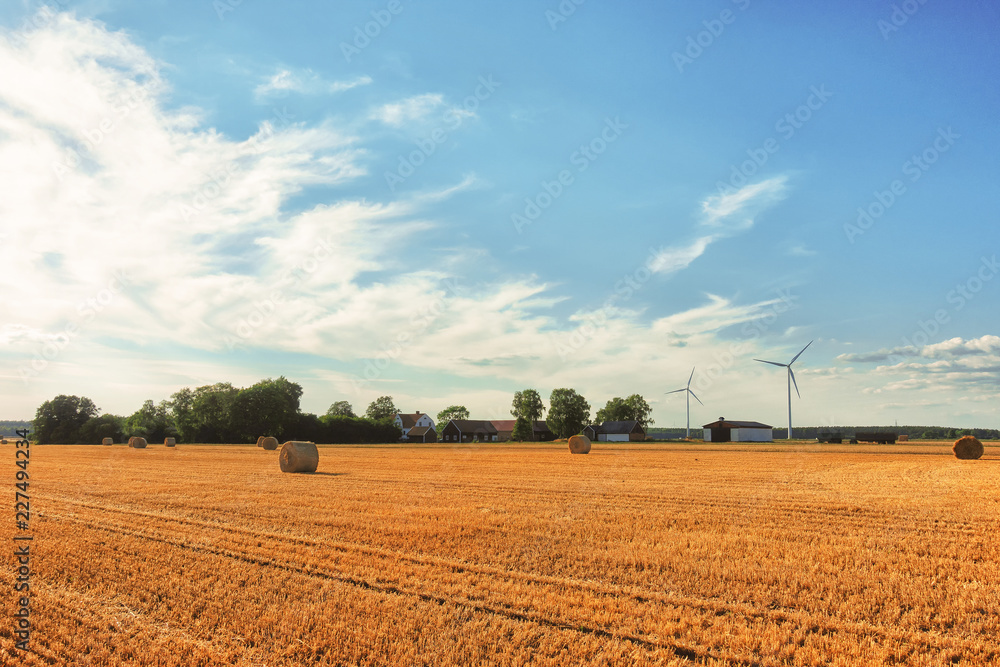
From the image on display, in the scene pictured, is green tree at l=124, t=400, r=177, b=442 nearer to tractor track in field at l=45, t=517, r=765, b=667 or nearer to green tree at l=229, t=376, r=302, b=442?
green tree at l=229, t=376, r=302, b=442

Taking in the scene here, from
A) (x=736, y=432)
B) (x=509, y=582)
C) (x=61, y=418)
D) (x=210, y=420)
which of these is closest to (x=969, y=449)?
(x=509, y=582)

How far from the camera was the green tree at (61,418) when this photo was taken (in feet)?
311

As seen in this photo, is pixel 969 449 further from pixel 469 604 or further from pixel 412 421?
pixel 412 421

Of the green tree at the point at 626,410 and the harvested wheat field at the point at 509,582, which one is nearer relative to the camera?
the harvested wheat field at the point at 509,582

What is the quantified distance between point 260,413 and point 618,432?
68.3 metres

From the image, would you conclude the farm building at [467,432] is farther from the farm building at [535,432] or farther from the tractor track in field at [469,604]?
the tractor track in field at [469,604]

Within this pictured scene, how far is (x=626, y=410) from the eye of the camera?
145875mm

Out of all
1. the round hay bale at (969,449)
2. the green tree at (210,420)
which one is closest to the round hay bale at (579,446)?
the round hay bale at (969,449)

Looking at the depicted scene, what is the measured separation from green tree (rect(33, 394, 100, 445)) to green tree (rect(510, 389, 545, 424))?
79.2 m

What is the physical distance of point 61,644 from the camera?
6.30m

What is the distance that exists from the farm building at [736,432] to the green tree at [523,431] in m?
37.2

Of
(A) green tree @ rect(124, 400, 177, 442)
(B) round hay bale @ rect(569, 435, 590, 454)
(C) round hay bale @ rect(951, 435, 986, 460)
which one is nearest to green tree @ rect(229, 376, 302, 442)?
(A) green tree @ rect(124, 400, 177, 442)

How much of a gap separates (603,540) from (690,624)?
423cm

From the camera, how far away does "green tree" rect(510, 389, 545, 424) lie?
137000 millimetres
